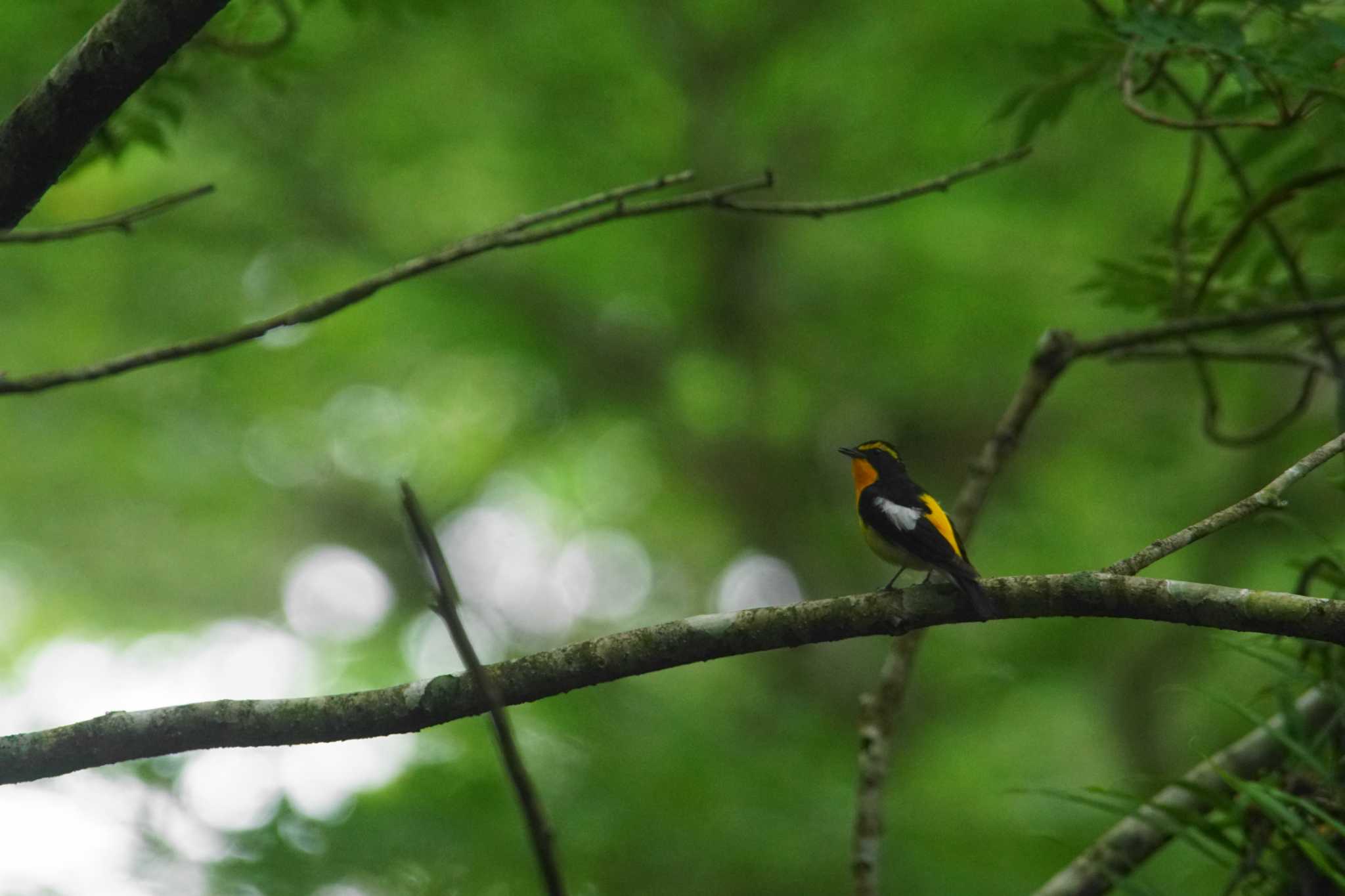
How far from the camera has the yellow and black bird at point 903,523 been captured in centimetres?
361

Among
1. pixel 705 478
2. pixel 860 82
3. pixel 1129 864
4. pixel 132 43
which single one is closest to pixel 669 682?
pixel 705 478

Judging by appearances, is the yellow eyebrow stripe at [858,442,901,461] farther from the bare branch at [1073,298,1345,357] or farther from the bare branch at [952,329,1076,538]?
the bare branch at [1073,298,1345,357]

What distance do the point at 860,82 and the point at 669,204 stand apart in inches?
256

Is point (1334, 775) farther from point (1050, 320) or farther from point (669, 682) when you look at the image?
point (669, 682)

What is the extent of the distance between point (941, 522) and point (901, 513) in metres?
0.16

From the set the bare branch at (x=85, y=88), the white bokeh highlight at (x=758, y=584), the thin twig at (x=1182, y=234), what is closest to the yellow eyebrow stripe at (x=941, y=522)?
the thin twig at (x=1182, y=234)

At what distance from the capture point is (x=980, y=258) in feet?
30.2

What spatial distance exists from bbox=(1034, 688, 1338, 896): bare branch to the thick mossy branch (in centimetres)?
154

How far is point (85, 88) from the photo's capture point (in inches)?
81.0

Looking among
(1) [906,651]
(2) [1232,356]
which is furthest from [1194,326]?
(1) [906,651]

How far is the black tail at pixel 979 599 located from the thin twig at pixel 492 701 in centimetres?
149

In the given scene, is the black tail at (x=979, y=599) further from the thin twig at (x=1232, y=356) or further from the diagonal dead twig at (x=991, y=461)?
the thin twig at (x=1232, y=356)

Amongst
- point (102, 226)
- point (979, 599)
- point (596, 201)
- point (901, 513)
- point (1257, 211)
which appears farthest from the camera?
point (901, 513)

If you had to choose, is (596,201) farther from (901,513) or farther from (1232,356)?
(1232,356)
